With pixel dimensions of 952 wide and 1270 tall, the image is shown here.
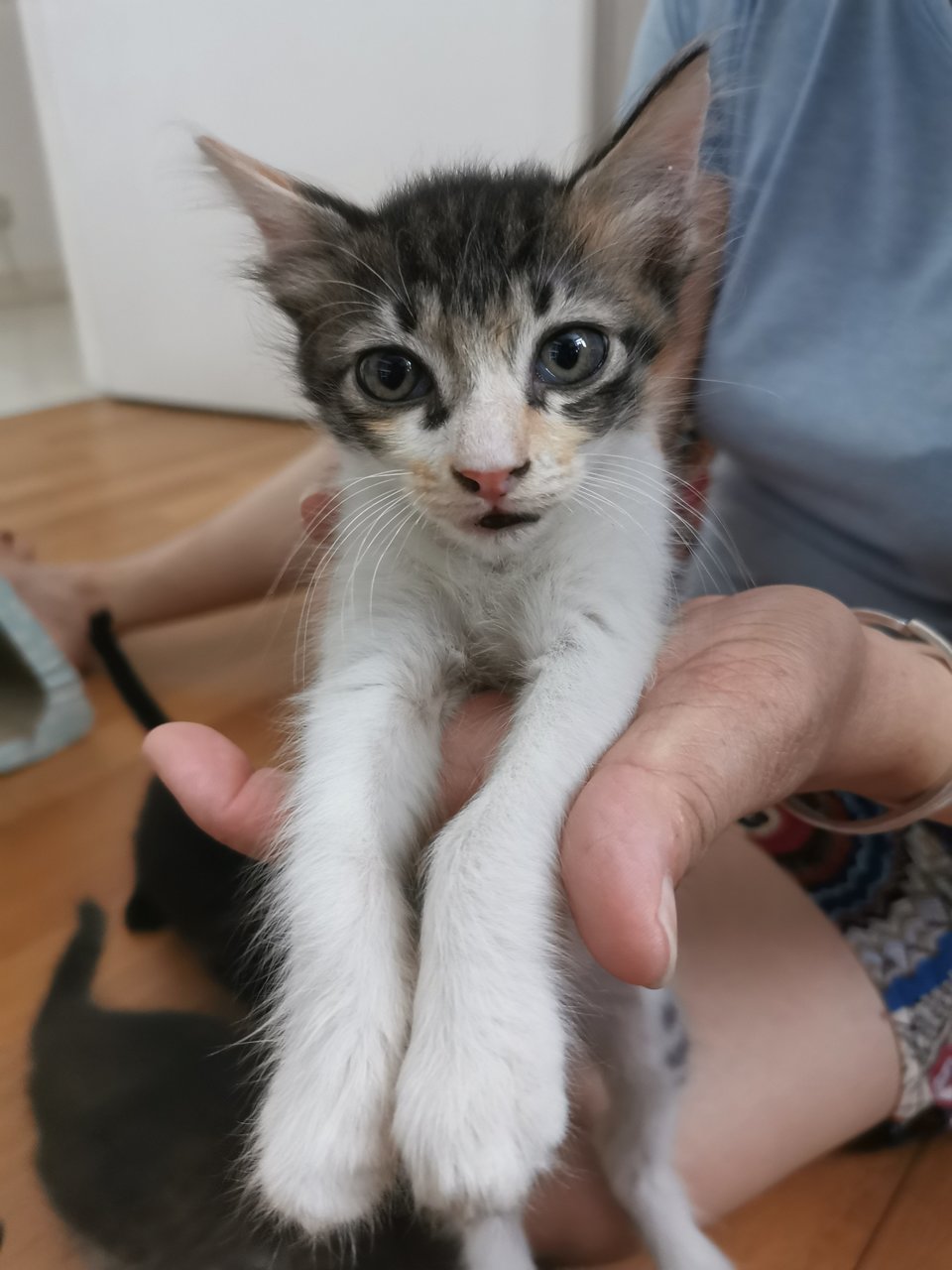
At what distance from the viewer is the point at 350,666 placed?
2.62 ft

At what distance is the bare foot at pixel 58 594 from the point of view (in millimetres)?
1675

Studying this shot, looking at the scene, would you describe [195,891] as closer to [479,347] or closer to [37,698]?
[37,698]

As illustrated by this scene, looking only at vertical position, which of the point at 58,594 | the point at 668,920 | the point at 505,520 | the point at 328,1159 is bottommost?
the point at 58,594

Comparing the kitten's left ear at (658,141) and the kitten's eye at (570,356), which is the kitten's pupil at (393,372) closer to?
the kitten's eye at (570,356)

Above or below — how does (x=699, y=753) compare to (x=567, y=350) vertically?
below

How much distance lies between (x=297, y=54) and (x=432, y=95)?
50 centimetres

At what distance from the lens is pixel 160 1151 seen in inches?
35.0

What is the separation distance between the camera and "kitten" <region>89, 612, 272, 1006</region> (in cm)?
97

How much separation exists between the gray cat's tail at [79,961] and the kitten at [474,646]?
494 mm

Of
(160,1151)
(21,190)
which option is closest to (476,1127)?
(160,1151)

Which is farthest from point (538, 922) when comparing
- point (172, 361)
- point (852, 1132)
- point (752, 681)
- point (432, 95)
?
point (172, 361)

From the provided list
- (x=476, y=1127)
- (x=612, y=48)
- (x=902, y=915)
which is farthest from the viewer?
(x=612, y=48)

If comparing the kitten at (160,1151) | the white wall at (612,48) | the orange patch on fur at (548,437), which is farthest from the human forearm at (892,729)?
the white wall at (612,48)

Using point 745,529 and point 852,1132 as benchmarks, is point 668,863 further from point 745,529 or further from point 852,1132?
point 745,529
